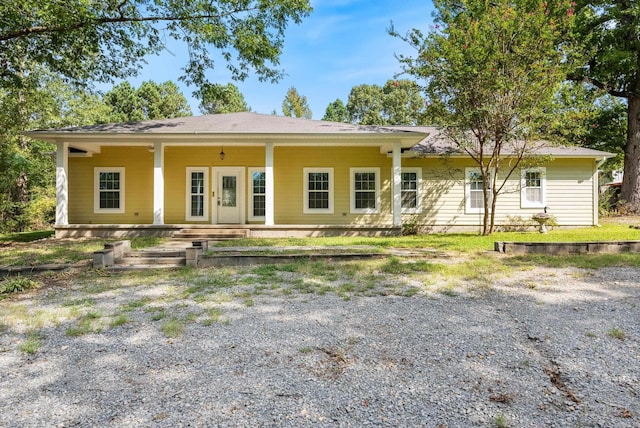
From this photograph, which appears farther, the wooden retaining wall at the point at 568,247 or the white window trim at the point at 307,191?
the white window trim at the point at 307,191

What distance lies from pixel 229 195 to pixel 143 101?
26.2 metres

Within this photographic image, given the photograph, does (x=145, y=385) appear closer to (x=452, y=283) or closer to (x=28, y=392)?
(x=28, y=392)

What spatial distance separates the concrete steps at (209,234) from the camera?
427 inches

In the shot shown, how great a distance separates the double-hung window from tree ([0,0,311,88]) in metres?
7.59

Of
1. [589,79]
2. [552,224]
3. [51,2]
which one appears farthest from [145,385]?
[589,79]

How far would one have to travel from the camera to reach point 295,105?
37.6m

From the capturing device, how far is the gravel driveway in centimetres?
217

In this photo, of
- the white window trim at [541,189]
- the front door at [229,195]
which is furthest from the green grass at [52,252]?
the white window trim at [541,189]

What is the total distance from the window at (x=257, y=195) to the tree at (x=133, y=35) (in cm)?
320

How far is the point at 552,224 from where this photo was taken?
13289 millimetres

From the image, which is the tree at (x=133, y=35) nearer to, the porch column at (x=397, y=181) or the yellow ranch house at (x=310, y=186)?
the yellow ranch house at (x=310, y=186)

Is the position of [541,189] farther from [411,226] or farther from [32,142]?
[32,142]

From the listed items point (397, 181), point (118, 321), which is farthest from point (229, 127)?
point (118, 321)

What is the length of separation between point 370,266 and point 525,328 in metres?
3.10
